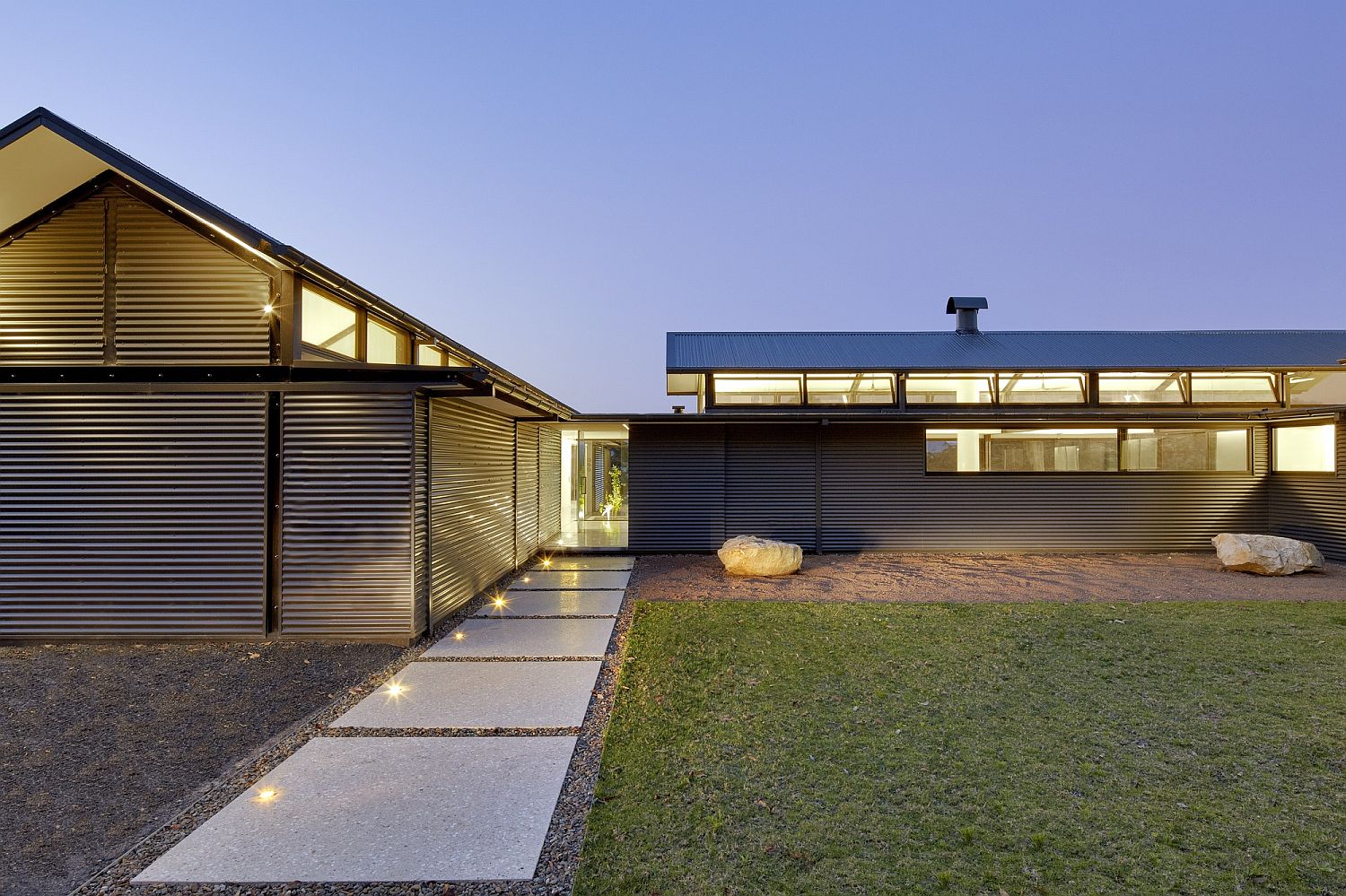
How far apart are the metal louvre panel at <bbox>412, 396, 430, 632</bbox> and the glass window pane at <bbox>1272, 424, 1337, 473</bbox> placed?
13788mm

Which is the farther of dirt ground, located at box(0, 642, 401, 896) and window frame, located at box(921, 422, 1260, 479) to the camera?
window frame, located at box(921, 422, 1260, 479)

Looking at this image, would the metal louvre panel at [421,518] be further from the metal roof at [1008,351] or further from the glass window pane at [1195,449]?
the glass window pane at [1195,449]

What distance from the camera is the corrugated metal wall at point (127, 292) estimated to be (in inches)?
212

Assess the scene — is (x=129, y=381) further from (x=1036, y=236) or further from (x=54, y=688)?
(x=1036, y=236)

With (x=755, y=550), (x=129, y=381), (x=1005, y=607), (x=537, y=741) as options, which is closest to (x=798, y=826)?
(x=537, y=741)

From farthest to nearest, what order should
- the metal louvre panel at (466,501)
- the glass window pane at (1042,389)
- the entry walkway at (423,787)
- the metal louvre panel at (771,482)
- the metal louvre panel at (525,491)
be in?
the glass window pane at (1042,389)
the metal louvre panel at (771,482)
the metal louvre panel at (525,491)
the metal louvre panel at (466,501)
the entry walkway at (423,787)

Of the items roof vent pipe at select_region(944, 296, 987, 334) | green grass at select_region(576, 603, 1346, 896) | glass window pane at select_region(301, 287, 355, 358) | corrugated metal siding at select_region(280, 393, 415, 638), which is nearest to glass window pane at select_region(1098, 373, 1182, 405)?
roof vent pipe at select_region(944, 296, 987, 334)

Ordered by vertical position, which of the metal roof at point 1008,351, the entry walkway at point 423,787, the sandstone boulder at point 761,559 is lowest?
the entry walkway at point 423,787

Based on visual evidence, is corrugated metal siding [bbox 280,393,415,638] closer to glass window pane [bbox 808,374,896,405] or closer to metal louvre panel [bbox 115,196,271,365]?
metal louvre panel [bbox 115,196,271,365]

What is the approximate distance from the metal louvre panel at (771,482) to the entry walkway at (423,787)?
19.2 ft

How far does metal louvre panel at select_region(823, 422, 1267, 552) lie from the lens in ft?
34.6

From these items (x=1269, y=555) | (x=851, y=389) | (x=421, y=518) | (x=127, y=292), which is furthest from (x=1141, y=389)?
(x=127, y=292)

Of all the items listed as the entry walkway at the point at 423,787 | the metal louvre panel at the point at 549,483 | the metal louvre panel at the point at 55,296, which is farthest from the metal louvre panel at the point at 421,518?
the metal louvre panel at the point at 549,483

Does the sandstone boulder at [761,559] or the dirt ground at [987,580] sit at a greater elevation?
the sandstone boulder at [761,559]
